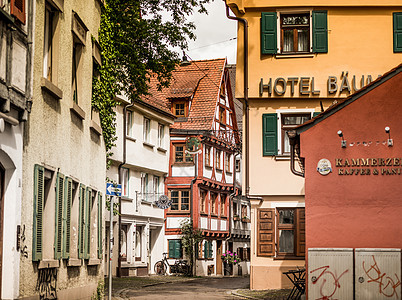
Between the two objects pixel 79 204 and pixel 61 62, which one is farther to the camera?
pixel 79 204

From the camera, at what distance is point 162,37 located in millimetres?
24562

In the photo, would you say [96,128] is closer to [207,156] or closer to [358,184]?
[358,184]

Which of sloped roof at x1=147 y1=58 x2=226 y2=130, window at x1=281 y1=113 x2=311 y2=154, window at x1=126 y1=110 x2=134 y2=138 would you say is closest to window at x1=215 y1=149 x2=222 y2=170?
sloped roof at x1=147 y1=58 x2=226 y2=130

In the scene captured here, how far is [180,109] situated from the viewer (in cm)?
4900

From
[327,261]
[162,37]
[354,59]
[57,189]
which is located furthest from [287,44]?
[57,189]

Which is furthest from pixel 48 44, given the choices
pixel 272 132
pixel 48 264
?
pixel 272 132

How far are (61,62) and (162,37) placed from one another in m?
10.6

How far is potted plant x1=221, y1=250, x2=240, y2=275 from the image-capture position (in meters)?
50.0

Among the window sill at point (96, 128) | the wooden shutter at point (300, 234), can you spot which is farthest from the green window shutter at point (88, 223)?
the wooden shutter at point (300, 234)

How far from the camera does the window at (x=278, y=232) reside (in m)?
25.6

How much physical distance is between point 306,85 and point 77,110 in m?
12.0

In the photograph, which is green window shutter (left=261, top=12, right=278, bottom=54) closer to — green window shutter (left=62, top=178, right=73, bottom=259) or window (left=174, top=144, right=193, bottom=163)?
green window shutter (left=62, top=178, right=73, bottom=259)

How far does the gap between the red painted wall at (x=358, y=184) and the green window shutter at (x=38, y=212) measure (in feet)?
25.9

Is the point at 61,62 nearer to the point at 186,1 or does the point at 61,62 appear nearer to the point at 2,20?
the point at 2,20
